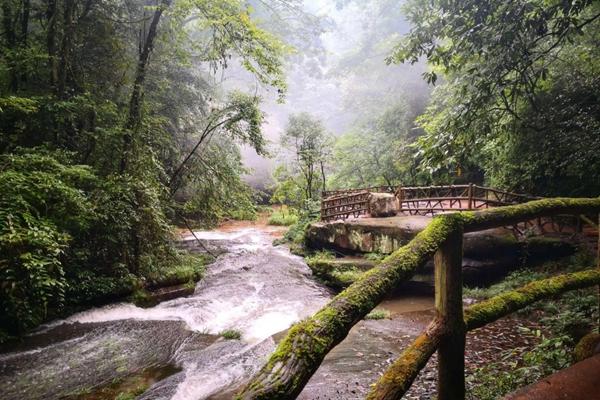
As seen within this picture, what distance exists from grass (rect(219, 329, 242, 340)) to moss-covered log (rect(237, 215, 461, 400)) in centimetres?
620

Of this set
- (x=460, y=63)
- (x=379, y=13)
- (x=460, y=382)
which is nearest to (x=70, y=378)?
(x=460, y=382)

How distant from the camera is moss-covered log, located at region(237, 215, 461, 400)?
1.19m

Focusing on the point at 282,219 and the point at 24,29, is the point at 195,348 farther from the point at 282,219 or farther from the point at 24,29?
the point at 282,219

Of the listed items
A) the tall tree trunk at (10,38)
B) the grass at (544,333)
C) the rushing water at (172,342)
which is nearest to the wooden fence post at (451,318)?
the grass at (544,333)

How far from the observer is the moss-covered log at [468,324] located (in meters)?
1.75

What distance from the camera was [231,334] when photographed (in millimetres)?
7250

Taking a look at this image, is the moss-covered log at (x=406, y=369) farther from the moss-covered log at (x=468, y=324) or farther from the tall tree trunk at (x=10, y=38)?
the tall tree trunk at (x=10, y=38)

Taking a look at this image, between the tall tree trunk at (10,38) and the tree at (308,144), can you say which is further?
the tree at (308,144)

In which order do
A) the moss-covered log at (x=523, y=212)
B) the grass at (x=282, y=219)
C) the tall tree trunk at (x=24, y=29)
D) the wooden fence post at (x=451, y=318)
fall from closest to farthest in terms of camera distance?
the wooden fence post at (x=451, y=318), the moss-covered log at (x=523, y=212), the tall tree trunk at (x=24, y=29), the grass at (x=282, y=219)

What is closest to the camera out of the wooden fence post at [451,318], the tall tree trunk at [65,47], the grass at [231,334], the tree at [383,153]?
the wooden fence post at [451,318]

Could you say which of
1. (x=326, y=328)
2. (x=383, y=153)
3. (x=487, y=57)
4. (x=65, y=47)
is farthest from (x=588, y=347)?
(x=383, y=153)

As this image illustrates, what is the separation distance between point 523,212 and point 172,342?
270 inches

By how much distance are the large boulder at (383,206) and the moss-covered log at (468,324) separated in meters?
9.72

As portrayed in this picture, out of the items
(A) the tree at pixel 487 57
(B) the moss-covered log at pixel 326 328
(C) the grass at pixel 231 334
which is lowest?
(C) the grass at pixel 231 334
